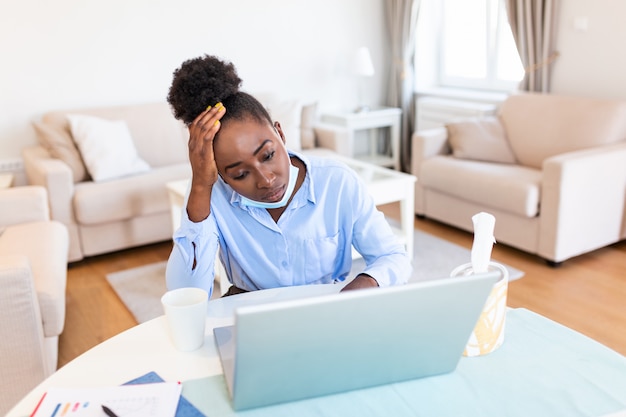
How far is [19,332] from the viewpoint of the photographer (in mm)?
1881

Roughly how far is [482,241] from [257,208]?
51 centimetres

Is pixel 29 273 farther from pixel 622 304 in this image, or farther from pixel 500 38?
pixel 500 38

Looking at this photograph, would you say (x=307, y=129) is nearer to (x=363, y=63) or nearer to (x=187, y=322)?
(x=363, y=63)

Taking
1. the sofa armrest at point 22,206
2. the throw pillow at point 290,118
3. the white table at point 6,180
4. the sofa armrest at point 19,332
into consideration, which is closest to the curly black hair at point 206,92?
the sofa armrest at point 19,332

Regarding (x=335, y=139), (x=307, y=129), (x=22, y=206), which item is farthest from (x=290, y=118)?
(x=22, y=206)

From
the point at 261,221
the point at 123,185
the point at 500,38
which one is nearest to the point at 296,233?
the point at 261,221

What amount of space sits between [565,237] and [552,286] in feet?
0.96

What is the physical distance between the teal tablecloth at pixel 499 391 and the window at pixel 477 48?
3.60 metres

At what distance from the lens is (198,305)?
102 cm

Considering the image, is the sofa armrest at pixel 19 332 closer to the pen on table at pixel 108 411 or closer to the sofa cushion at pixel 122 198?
the pen on table at pixel 108 411

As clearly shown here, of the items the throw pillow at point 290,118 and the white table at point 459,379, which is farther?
the throw pillow at point 290,118

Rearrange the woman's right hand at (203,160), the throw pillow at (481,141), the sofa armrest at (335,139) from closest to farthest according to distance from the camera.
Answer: the woman's right hand at (203,160) < the throw pillow at (481,141) < the sofa armrest at (335,139)

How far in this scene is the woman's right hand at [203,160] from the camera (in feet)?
3.76

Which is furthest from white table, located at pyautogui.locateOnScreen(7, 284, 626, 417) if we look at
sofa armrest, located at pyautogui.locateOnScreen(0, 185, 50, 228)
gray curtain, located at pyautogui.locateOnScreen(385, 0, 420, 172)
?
gray curtain, located at pyautogui.locateOnScreen(385, 0, 420, 172)
